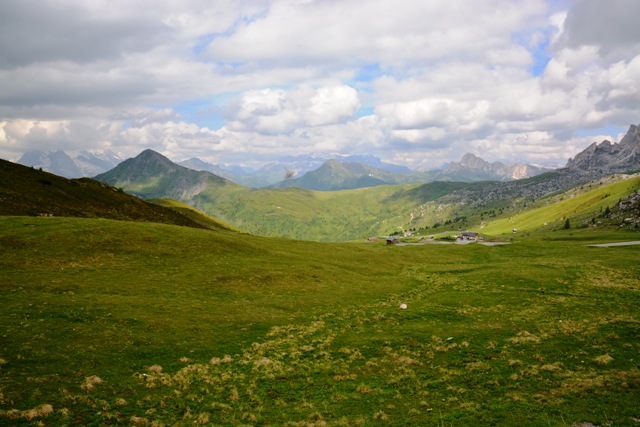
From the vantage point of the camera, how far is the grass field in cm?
2236

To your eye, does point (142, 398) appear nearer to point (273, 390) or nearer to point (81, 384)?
point (81, 384)

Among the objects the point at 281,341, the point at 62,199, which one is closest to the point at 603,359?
the point at 281,341

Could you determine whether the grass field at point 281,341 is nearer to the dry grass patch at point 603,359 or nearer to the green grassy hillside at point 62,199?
the dry grass patch at point 603,359

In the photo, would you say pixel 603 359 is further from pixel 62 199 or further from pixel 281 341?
pixel 62 199

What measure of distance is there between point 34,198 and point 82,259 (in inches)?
1784

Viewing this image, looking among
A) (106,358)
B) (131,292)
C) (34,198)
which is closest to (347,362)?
(106,358)

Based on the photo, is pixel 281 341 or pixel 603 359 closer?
pixel 603 359

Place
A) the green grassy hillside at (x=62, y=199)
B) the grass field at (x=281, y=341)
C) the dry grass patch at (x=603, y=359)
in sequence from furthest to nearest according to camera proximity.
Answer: the green grassy hillside at (x=62, y=199), the dry grass patch at (x=603, y=359), the grass field at (x=281, y=341)

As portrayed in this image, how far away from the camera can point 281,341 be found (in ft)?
118

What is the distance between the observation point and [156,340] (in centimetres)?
3281

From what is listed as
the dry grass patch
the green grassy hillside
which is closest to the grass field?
the dry grass patch

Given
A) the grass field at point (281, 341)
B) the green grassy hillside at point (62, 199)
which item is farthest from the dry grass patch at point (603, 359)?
the green grassy hillside at point (62, 199)

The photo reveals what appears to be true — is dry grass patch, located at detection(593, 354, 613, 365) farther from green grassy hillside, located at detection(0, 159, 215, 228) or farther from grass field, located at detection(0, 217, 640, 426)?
green grassy hillside, located at detection(0, 159, 215, 228)

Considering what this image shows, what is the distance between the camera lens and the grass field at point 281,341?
22359mm
